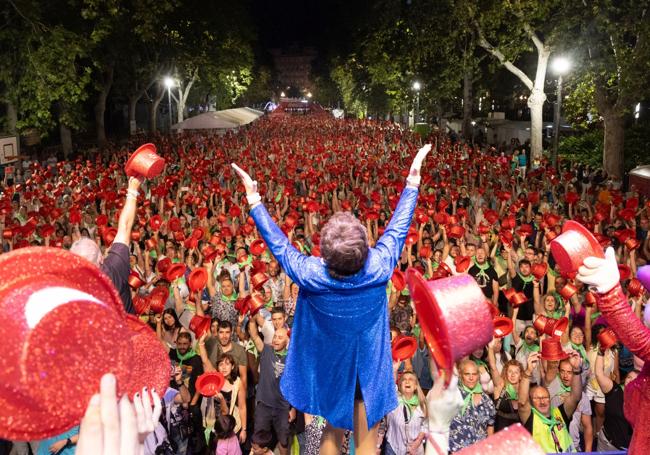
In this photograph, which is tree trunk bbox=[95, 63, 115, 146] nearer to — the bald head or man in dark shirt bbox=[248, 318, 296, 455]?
man in dark shirt bbox=[248, 318, 296, 455]

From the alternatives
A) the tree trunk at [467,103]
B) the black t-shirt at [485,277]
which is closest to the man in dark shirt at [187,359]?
the black t-shirt at [485,277]

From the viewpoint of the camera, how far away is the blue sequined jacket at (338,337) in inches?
Answer: 100

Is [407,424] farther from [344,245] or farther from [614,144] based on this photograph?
[614,144]

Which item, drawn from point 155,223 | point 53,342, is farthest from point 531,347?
point 155,223

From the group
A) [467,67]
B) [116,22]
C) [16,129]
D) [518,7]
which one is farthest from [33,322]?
[116,22]

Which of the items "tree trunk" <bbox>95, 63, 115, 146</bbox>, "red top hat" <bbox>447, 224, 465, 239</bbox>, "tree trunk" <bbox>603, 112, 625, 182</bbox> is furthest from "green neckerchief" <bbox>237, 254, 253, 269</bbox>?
"tree trunk" <bbox>95, 63, 115, 146</bbox>

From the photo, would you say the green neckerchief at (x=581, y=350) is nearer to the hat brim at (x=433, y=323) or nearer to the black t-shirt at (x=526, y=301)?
the black t-shirt at (x=526, y=301)

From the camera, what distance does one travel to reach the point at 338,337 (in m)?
2.59

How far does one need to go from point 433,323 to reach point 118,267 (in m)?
1.84

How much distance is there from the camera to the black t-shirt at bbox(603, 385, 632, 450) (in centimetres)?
478

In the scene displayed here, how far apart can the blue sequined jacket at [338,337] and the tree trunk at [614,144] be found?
1837 centimetres

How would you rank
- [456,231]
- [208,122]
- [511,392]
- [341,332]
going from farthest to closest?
[208,122], [456,231], [511,392], [341,332]

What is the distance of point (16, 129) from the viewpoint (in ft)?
71.3

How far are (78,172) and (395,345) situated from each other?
13.1 metres
